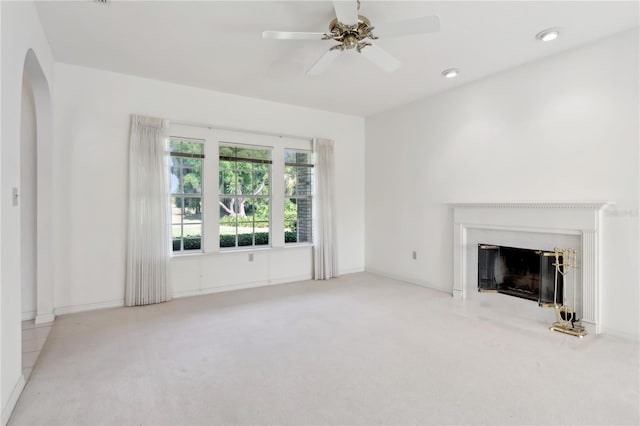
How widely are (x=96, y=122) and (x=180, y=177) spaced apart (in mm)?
1125

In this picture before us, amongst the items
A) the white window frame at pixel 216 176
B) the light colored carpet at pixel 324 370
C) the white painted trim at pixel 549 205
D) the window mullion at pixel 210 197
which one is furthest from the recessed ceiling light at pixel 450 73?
the window mullion at pixel 210 197

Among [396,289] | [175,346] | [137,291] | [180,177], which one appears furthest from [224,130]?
[396,289]

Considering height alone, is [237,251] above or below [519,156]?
below

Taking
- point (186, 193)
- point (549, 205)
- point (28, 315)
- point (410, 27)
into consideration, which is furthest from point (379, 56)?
point (28, 315)

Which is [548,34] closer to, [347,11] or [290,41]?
[347,11]

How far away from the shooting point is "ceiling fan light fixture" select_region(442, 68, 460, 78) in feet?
12.9

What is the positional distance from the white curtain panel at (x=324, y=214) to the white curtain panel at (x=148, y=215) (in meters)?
2.27

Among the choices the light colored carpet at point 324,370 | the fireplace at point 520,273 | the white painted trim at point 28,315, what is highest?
the fireplace at point 520,273

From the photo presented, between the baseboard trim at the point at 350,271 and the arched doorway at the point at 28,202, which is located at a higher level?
the arched doorway at the point at 28,202

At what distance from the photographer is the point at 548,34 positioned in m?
3.09

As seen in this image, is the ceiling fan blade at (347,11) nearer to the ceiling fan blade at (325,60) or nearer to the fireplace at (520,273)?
the ceiling fan blade at (325,60)

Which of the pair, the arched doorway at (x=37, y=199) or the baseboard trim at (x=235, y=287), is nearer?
the arched doorway at (x=37, y=199)

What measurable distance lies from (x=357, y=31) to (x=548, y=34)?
190 cm

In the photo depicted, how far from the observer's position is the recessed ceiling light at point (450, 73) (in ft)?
12.9
